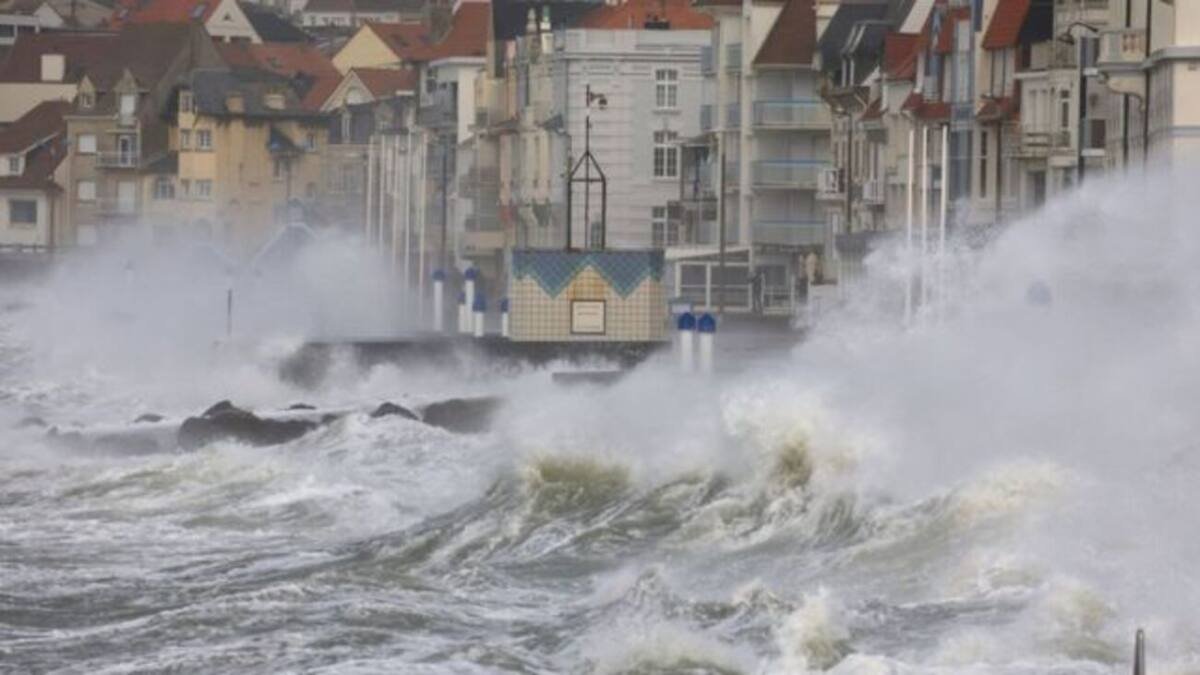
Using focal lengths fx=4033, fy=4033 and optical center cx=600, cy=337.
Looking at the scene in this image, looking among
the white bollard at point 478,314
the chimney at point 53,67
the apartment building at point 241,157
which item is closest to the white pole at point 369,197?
the apartment building at point 241,157

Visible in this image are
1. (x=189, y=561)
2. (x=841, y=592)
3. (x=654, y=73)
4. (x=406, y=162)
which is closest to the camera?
(x=841, y=592)

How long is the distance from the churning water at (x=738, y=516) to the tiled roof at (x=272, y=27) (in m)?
125

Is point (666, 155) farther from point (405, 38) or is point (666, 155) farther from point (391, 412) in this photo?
point (405, 38)

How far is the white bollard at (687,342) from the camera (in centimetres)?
5000

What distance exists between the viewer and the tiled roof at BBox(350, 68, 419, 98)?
131375mm

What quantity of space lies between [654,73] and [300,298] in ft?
33.3

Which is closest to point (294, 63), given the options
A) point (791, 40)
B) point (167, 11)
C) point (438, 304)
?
point (167, 11)

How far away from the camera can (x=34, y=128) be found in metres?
154

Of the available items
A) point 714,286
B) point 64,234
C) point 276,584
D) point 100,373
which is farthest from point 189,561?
point 64,234

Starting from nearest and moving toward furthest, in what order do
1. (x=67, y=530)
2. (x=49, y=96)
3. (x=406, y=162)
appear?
1. (x=67, y=530)
2. (x=406, y=162)
3. (x=49, y=96)

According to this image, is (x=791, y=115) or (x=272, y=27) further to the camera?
(x=272, y=27)

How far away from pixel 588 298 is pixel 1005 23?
8.50 metres

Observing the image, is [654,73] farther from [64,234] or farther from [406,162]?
[64,234]

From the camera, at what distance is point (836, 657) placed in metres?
23.8
